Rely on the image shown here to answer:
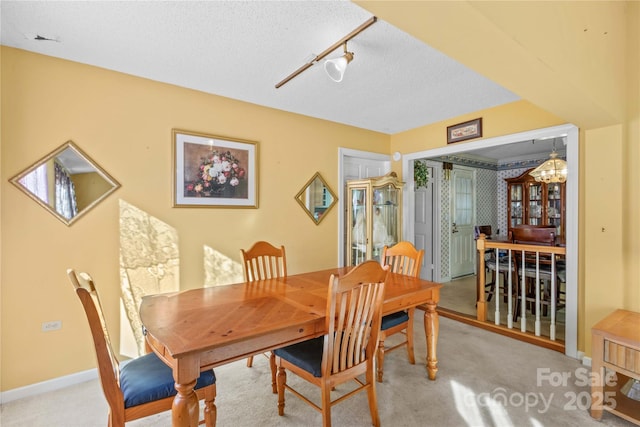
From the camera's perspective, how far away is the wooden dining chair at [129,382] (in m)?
1.32

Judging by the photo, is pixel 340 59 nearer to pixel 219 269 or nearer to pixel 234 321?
pixel 234 321

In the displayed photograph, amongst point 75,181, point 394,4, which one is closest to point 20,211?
point 75,181

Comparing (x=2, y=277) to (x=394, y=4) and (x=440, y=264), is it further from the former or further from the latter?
(x=440, y=264)

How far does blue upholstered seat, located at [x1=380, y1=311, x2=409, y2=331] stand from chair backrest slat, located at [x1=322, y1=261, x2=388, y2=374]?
52cm

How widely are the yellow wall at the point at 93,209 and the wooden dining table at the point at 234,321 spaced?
3.06ft

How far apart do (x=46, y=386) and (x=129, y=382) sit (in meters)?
1.42

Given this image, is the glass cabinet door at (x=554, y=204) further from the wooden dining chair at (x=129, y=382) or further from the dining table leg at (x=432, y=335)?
the wooden dining chair at (x=129, y=382)

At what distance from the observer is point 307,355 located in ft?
5.77

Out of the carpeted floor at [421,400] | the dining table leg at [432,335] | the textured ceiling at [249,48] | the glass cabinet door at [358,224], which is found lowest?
the carpeted floor at [421,400]

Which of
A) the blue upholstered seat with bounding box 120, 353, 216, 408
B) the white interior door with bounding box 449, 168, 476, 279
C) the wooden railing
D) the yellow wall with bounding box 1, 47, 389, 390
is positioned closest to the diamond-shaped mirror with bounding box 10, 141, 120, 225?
the yellow wall with bounding box 1, 47, 389, 390

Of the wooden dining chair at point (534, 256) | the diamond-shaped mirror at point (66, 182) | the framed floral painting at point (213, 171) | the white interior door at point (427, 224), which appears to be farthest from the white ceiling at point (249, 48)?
the white interior door at point (427, 224)

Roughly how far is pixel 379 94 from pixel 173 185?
2.15 meters

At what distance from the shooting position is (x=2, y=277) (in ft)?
6.91

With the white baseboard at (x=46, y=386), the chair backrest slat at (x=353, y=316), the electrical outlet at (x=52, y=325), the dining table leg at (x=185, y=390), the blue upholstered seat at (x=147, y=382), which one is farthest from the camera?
the electrical outlet at (x=52, y=325)
